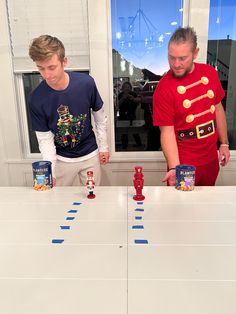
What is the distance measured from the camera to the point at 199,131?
59.4 inches

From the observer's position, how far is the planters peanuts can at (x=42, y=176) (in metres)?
1.35

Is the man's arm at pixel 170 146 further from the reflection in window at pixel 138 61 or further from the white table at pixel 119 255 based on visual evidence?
the reflection in window at pixel 138 61

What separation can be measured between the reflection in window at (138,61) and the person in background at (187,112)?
35.1 inches

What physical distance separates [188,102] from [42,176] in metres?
0.83

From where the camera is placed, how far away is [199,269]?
76 centimetres

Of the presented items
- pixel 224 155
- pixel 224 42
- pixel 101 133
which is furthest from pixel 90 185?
pixel 224 42

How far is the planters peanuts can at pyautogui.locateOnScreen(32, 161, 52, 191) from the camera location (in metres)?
1.35

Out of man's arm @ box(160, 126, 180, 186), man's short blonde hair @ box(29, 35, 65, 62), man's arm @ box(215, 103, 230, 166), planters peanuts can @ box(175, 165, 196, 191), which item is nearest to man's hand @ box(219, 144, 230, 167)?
man's arm @ box(215, 103, 230, 166)

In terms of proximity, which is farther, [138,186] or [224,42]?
[224,42]

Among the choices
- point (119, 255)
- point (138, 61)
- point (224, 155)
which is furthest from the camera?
point (138, 61)

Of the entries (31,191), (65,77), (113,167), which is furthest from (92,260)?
(113,167)

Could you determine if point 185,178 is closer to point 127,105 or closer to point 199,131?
point 199,131

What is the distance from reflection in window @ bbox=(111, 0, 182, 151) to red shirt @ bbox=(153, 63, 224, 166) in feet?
2.95

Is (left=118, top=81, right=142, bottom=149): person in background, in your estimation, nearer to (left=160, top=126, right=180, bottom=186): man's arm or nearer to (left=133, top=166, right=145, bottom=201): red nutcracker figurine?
(left=160, top=126, right=180, bottom=186): man's arm
